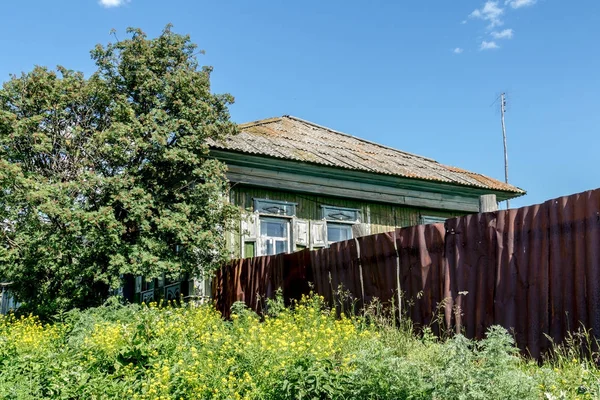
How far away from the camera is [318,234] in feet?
46.9

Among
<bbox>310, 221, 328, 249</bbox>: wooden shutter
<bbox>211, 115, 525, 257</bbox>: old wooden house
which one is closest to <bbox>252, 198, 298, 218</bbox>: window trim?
<bbox>211, 115, 525, 257</bbox>: old wooden house

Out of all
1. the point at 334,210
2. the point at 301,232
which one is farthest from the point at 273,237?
the point at 334,210

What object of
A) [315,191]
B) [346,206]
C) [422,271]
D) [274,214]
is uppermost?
[315,191]

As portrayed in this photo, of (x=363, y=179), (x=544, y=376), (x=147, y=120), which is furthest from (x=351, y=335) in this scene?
(x=363, y=179)

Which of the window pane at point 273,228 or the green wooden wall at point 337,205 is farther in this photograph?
the window pane at point 273,228

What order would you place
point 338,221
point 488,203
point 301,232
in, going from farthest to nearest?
1. point 338,221
2. point 301,232
3. point 488,203

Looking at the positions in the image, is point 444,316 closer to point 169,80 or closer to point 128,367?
point 128,367

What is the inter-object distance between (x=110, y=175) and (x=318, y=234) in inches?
204

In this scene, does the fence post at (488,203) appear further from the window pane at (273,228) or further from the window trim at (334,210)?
the window trim at (334,210)

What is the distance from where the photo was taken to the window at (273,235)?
13.6 metres

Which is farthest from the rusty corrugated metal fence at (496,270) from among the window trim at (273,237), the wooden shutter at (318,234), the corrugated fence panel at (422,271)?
the wooden shutter at (318,234)

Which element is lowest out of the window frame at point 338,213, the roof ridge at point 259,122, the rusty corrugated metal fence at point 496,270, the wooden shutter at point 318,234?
the rusty corrugated metal fence at point 496,270

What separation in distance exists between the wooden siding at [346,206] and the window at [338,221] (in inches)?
5.3

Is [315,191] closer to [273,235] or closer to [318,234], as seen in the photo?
[318,234]
